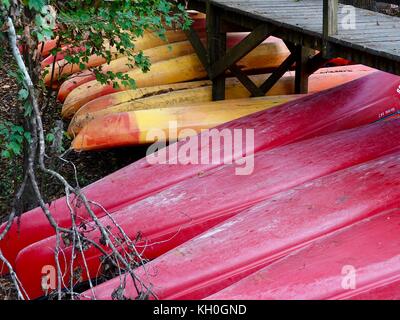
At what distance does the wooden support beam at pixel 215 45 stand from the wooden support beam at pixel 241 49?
86 mm

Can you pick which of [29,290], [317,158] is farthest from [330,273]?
[29,290]

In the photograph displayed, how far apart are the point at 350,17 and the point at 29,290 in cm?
339

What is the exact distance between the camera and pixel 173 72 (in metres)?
7.47

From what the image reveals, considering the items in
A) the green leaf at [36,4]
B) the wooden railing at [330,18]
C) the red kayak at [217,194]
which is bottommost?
the red kayak at [217,194]

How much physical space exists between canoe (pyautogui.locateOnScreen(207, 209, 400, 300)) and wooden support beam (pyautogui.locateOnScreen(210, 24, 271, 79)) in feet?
9.56

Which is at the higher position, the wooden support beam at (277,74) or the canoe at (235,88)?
the wooden support beam at (277,74)

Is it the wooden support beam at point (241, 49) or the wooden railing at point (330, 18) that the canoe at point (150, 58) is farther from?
the wooden railing at point (330, 18)

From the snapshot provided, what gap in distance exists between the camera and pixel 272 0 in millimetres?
6727

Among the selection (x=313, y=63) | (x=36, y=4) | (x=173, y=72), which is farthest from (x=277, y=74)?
(x=36, y=4)

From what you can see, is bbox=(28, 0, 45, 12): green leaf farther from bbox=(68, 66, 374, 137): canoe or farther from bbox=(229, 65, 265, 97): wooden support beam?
bbox=(229, 65, 265, 97): wooden support beam

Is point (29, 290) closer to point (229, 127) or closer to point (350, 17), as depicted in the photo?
point (229, 127)

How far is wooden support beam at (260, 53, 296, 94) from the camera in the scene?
23.4 ft

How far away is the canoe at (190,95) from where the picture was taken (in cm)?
664

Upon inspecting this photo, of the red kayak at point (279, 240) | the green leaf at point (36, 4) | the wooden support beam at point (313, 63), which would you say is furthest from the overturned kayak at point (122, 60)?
the green leaf at point (36, 4)
